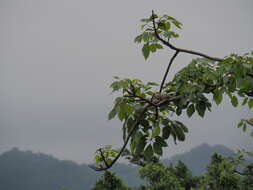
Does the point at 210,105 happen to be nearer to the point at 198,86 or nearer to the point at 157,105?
the point at 198,86

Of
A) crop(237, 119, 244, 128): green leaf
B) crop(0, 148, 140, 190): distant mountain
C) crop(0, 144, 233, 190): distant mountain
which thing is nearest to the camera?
crop(237, 119, 244, 128): green leaf

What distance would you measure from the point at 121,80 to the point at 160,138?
1.49 feet

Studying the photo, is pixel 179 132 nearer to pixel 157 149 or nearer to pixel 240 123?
pixel 157 149

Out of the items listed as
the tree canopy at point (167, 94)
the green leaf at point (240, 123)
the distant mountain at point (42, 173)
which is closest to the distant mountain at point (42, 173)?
the distant mountain at point (42, 173)

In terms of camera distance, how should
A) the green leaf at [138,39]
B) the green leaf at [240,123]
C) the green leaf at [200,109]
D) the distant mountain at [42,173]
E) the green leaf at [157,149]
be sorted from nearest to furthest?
the green leaf at [157,149]
the green leaf at [200,109]
the green leaf at [138,39]
the green leaf at [240,123]
the distant mountain at [42,173]

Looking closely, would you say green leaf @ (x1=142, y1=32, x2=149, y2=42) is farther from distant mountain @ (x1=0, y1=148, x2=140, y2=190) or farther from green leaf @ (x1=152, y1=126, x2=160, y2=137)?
distant mountain @ (x1=0, y1=148, x2=140, y2=190)

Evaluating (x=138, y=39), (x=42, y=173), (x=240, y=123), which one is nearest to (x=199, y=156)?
(x=42, y=173)

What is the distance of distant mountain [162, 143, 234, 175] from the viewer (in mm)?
146500

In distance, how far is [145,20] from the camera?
192 centimetres

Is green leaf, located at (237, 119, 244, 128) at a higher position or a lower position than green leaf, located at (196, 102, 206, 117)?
higher

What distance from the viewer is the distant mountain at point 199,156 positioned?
146500 millimetres

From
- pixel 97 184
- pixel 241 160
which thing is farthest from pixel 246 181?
pixel 241 160

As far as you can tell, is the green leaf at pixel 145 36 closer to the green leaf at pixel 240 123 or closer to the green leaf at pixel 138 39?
the green leaf at pixel 138 39

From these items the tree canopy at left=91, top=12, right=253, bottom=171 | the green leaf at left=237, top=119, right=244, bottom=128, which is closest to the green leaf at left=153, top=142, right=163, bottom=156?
the tree canopy at left=91, top=12, right=253, bottom=171
